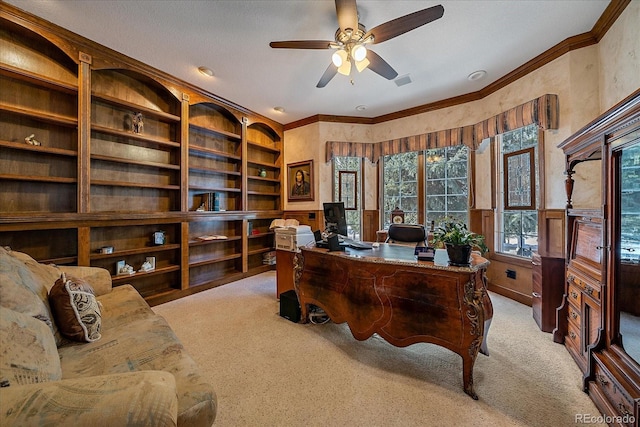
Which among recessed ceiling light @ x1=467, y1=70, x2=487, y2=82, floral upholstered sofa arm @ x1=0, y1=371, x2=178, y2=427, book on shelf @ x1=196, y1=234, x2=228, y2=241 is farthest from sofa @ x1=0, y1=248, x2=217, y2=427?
recessed ceiling light @ x1=467, y1=70, x2=487, y2=82

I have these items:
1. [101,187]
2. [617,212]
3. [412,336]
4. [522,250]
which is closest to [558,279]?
[522,250]

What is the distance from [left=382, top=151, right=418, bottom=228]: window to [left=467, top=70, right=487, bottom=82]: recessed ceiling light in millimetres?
1345

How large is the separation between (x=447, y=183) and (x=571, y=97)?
1746 mm

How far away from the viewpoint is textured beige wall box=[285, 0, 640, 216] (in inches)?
82.3

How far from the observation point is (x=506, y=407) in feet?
4.91

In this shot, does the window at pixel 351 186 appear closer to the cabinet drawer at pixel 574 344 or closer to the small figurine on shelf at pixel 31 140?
the cabinet drawer at pixel 574 344

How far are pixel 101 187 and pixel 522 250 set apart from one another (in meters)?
5.32

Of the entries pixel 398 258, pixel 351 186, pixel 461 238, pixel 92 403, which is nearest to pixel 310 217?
pixel 351 186

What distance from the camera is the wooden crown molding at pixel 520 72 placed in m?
2.20

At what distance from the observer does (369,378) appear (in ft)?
5.74

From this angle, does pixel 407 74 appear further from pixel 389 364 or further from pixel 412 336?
pixel 389 364

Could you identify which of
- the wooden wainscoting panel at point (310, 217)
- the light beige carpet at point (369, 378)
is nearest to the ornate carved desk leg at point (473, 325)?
the light beige carpet at point (369, 378)

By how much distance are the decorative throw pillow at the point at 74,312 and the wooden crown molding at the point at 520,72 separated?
4.07 m

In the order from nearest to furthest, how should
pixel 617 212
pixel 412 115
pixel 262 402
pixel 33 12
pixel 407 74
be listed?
pixel 617 212
pixel 262 402
pixel 33 12
pixel 407 74
pixel 412 115
